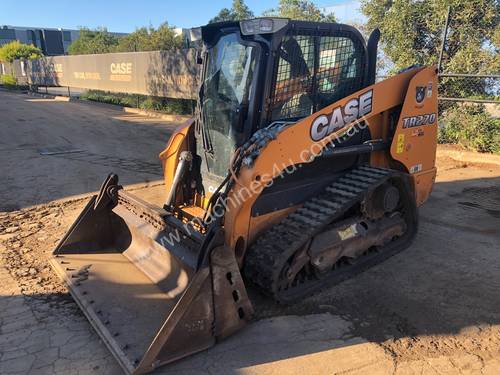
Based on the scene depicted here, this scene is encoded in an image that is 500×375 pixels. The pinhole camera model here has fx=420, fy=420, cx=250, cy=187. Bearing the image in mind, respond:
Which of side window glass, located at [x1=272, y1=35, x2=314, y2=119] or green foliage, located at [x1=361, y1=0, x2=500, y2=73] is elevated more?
green foliage, located at [x1=361, y1=0, x2=500, y2=73]

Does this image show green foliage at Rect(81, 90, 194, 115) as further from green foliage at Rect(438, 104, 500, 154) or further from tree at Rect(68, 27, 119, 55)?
tree at Rect(68, 27, 119, 55)

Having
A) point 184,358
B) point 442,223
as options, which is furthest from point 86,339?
point 442,223

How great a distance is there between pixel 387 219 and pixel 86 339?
310 cm

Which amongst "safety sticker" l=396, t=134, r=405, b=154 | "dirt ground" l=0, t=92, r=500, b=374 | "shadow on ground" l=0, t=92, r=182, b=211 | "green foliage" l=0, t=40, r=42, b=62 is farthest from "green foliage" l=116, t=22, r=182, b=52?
"green foliage" l=0, t=40, r=42, b=62

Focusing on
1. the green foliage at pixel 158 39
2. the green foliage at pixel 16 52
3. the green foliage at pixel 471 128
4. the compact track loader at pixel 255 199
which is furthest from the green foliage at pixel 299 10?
the green foliage at pixel 16 52

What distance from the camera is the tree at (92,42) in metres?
36.8

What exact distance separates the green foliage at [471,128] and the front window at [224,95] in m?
7.61

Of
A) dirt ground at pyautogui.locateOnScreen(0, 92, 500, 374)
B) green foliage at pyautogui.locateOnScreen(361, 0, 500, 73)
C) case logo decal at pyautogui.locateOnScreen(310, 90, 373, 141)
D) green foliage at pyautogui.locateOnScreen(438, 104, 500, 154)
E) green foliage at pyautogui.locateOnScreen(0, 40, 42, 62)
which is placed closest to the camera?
dirt ground at pyautogui.locateOnScreen(0, 92, 500, 374)

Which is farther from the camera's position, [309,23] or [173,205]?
[173,205]

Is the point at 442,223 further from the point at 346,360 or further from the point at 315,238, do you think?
the point at 346,360

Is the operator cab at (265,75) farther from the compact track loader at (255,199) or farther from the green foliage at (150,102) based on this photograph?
the green foliage at (150,102)

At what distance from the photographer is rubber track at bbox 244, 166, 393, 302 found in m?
3.34

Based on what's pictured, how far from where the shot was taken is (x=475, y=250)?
4.70 meters

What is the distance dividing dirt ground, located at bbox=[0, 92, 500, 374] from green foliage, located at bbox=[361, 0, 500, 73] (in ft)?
18.4
